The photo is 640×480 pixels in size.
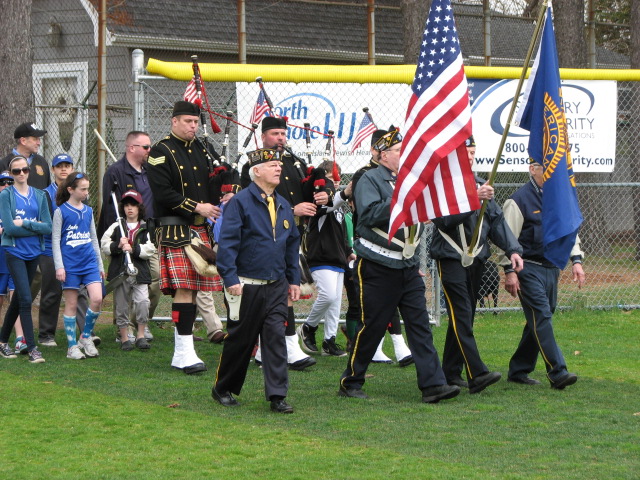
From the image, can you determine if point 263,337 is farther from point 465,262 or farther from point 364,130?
point 364,130

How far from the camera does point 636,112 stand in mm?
15656

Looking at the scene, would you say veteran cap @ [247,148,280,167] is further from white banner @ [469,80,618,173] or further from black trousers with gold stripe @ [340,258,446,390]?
white banner @ [469,80,618,173]

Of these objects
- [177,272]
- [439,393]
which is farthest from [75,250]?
[439,393]

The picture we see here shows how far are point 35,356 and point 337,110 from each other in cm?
421

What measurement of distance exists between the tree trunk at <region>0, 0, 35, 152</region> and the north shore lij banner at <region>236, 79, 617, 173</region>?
3.01 m

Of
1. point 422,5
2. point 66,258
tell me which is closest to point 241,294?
point 66,258

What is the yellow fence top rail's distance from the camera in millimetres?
10992

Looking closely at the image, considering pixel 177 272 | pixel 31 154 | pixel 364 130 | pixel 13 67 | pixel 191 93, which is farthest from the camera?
pixel 13 67

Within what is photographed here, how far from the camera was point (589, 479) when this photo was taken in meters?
5.64

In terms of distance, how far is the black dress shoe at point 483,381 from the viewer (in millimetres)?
8039

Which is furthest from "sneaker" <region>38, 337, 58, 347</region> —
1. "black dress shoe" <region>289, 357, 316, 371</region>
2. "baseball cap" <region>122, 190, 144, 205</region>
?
"black dress shoe" <region>289, 357, 316, 371</region>

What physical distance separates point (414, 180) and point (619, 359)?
3712 mm

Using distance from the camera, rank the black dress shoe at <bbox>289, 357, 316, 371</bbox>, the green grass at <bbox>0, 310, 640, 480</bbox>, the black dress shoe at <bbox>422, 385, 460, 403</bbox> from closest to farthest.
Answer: the green grass at <bbox>0, 310, 640, 480</bbox> < the black dress shoe at <bbox>422, 385, 460, 403</bbox> < the black dress shoe at <bbox>289, 357, 316, 371</bbox>

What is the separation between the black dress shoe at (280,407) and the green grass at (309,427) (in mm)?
56
